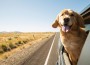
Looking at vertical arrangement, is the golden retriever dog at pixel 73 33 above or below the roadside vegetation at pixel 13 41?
above

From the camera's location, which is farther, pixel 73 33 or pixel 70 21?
pixel 73 33

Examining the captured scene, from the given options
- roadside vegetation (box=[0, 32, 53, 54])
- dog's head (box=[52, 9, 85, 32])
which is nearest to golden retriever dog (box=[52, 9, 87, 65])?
dog's head (box=[52, 9, 85, 32])

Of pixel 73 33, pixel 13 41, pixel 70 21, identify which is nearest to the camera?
pixel 70 21

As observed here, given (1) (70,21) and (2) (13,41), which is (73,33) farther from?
(2) (13,41)

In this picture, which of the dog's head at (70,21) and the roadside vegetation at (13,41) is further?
the roadside vegetation at (13,41)

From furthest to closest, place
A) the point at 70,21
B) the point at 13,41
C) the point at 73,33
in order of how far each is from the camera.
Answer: the point at 13,41 < the point at 73,33 < the point at 70,21

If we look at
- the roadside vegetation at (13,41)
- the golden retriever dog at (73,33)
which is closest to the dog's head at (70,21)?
the golden retriever dog at (73,33)

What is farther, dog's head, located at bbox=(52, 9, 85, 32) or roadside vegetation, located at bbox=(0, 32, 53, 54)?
roadside vegetation, located at bbox=(0, 32, 53, 54)

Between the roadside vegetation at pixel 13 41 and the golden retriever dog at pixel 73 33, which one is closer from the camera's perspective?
the golden retriever dog at pixel 73 33

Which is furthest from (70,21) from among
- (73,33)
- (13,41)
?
(13,41)

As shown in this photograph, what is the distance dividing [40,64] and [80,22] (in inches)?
378

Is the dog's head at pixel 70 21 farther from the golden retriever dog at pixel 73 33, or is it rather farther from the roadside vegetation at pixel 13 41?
the roadside vegetation at pixel 13 41

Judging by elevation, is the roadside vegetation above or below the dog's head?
below

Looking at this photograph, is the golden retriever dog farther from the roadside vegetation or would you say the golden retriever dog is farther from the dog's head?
the roadside vegetation
